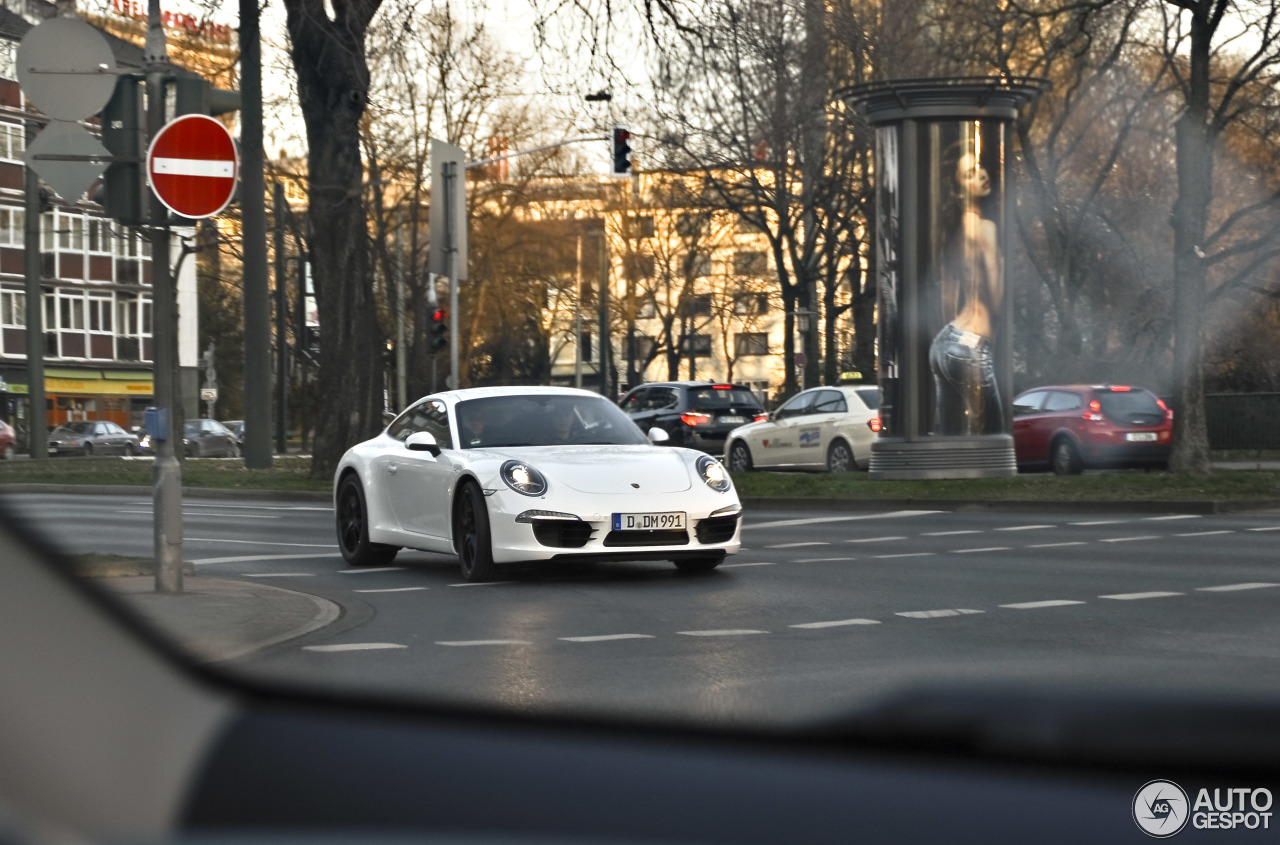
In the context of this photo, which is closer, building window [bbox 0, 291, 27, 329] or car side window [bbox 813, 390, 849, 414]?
car side window [bbox 813, 390, 849, 414]

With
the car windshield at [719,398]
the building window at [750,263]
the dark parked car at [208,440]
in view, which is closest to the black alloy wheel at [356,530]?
the car windshield at [719,398]

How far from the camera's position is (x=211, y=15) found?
19469 millimetres

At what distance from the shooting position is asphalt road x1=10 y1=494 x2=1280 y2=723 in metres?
6.18

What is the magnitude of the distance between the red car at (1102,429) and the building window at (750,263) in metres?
36.3

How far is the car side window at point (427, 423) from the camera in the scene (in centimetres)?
Answer: 1274

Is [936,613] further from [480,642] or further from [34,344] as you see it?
[34,344]

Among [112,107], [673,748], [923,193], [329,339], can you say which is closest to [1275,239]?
[923,193]

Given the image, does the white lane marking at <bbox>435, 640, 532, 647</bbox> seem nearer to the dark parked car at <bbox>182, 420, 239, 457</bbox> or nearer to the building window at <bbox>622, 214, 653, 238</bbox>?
the dark parked car at <bbox>182, 420, 239, 457</bbox>

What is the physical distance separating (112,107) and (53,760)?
29.1ft

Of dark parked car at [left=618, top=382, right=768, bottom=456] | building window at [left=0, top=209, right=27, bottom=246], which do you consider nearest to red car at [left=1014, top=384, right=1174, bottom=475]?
dark parked car at [left=618, top=382, right=768, bottom=456]

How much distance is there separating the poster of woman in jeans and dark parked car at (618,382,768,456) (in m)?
9.94

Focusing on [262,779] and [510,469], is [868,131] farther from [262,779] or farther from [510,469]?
[262,779]

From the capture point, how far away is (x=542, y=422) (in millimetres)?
12562

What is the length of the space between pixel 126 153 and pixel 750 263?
5537 centimetres
